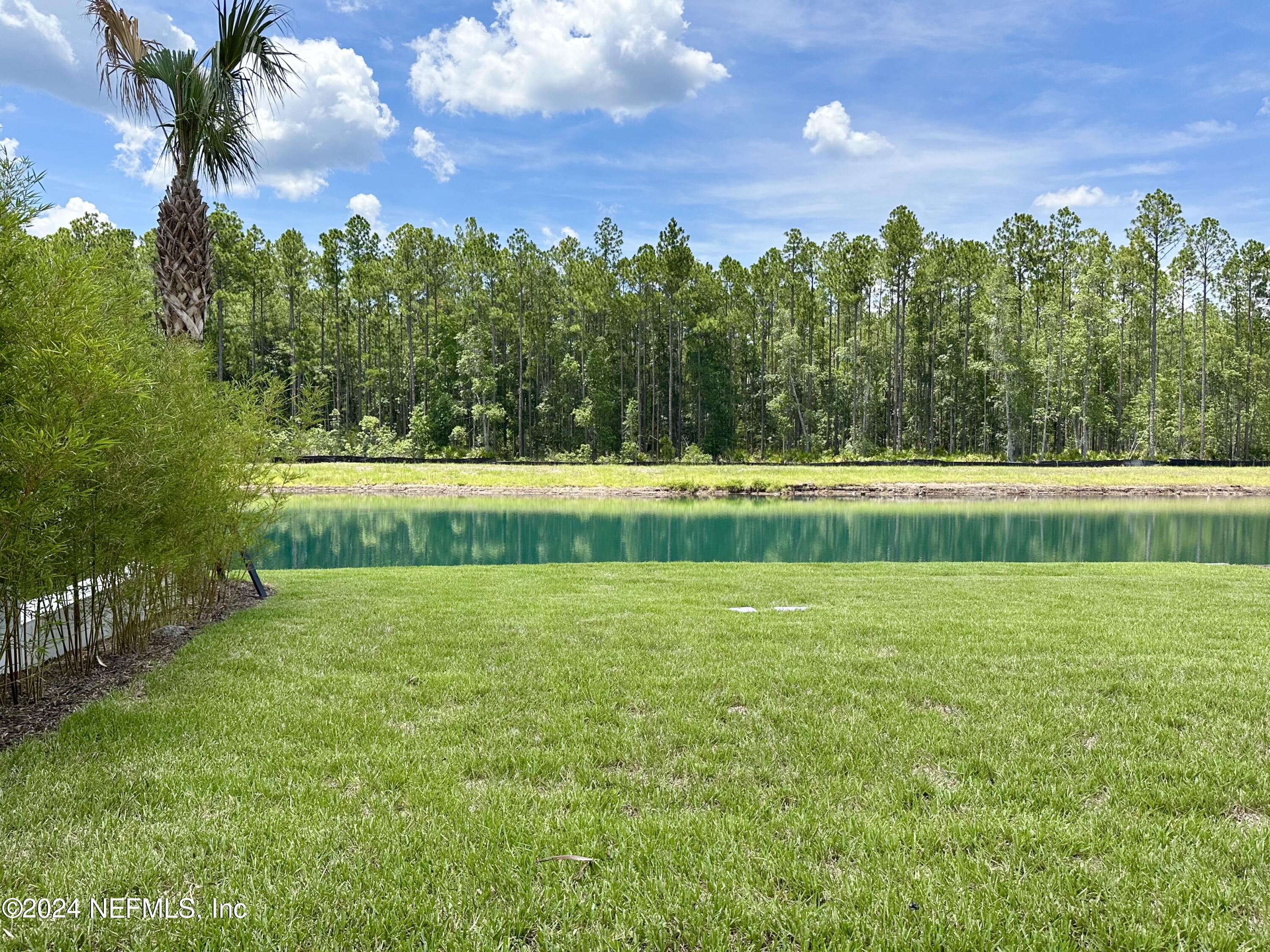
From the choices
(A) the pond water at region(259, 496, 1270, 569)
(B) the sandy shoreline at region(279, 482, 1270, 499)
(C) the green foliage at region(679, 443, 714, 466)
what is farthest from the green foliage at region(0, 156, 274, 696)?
(C) the green foliage at region(679, 443, 714, 466)

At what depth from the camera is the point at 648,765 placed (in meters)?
3.98

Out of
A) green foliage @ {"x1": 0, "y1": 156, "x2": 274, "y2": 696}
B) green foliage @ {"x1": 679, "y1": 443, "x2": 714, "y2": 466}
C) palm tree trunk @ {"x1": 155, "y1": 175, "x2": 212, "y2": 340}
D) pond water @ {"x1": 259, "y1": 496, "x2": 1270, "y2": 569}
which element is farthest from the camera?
green foliage @ {"x1": 679, "y1": 443, "x2": 714, "y2": 466}

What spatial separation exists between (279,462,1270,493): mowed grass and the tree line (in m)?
10.5

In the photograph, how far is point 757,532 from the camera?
22281 mm

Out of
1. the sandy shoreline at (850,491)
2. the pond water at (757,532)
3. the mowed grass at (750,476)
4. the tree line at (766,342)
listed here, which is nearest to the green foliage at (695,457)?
the tree line at (766,342)

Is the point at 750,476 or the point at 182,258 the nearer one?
the point at 182,258

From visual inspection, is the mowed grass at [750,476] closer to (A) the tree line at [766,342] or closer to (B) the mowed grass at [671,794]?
(A) the tree line at [766,342]

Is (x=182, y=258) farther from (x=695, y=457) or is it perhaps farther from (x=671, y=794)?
(x=695, y=457)

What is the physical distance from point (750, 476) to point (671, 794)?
110ft

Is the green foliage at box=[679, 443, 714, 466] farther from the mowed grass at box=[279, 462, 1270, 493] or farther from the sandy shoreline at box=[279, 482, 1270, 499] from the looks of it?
the sandy shoreline at box=[279, 482, 1270, 499]

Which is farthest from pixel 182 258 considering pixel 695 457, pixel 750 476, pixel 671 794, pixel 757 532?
pixel 695 457

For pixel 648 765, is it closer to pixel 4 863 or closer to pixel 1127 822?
pixel 1127 822

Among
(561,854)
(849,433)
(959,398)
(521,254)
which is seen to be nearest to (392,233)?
(521,254)

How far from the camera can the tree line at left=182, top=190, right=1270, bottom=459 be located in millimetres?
50031
